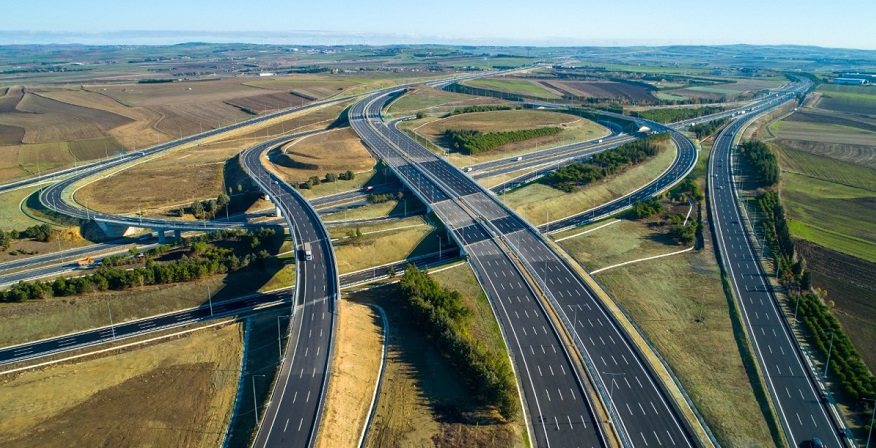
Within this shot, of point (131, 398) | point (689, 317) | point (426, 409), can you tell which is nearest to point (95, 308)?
point (131, 398)

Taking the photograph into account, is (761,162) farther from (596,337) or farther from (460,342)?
(460,342)

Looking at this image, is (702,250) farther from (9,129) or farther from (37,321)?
(9,129)

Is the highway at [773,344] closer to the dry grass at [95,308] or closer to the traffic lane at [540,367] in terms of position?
the traffic lane at [540,367]

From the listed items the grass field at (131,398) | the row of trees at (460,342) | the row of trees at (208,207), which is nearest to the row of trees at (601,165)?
the row of trees at (460,342)

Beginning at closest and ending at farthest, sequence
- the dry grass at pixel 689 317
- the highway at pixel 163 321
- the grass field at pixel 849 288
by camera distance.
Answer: the dry grass at pixel 689 317, the highway at pixel 163 321, the grass field at pixel 849 288

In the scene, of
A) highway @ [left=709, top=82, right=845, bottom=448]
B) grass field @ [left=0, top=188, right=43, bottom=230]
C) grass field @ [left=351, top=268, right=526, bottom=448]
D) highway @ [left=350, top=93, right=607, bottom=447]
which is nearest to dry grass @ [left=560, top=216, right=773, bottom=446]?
highway @ [left=709, top=82, right=845, bottom=448]
